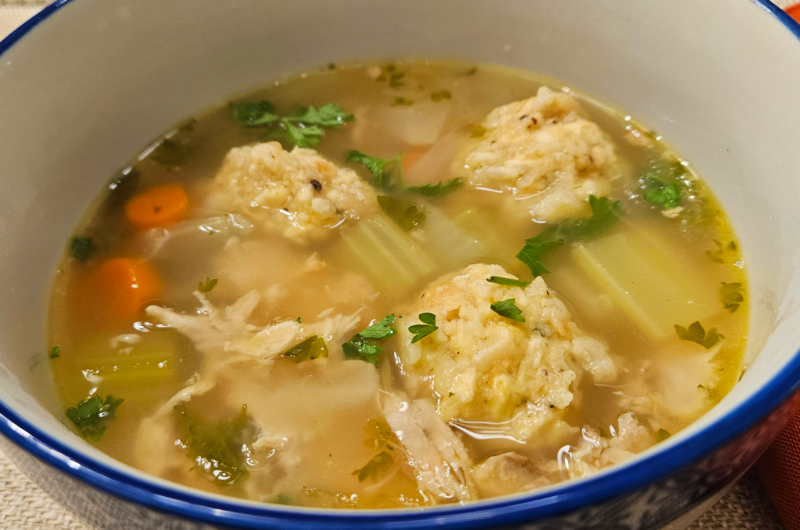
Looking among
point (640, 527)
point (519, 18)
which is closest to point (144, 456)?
point (640, 527)

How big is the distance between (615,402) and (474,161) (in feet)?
3.03

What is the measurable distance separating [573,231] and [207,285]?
1.08 metres

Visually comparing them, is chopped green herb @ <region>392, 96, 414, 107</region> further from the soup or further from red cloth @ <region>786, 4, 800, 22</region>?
red cloth @ <region>786, 4, 800, 22</region>

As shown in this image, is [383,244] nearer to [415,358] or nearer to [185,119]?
[415,358]

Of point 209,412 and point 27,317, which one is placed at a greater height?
point 27,317

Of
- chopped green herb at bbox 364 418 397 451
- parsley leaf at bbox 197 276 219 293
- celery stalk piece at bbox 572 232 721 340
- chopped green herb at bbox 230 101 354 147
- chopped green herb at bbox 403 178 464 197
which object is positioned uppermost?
chopped green herb at bbox 230 101 354 147

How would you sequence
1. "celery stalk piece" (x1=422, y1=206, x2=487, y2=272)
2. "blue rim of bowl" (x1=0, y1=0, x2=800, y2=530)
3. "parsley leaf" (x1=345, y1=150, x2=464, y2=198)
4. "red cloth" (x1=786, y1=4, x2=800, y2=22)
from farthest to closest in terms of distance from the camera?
"red cloth" (x1=786, y1=4, x2=800, y2=22) → "parsley leaf" (x1=345, y1=150, x2=464, y2=198) → "celery stalk piece" (x1=422, y1=206, x2=487, y2=272) → "blue rim of bowl" (x1=0, y1=0, x2=800, y2=530)

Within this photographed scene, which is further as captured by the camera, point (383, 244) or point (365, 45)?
point (365, 45)

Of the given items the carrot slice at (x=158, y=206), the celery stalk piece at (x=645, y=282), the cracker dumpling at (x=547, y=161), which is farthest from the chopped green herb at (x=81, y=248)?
the celery stalk piece at (x=645, y=282)

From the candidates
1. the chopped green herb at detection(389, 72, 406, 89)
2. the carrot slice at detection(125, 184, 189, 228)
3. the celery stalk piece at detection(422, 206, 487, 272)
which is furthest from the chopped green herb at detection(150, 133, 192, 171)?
the celery stalk piece at detection(422, 206, 487, 272)

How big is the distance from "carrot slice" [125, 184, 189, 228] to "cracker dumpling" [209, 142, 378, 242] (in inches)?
4.1

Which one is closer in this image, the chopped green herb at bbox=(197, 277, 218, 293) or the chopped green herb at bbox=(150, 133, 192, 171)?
the chopped green herb at bbox=(197, 277, 218, 293)

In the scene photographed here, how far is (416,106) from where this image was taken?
254 centimetres

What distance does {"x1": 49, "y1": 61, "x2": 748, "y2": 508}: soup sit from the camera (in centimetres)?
158
